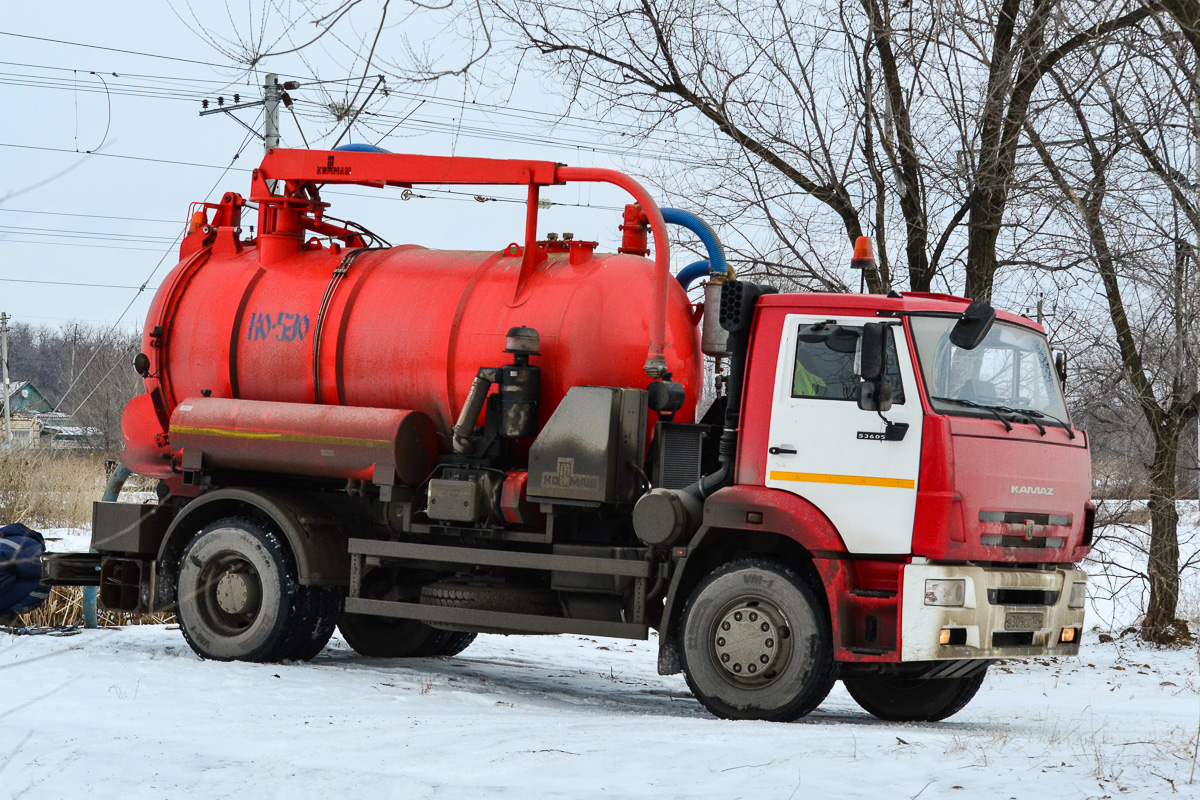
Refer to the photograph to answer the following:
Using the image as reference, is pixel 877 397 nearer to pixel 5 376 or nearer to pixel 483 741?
pixel 483 741

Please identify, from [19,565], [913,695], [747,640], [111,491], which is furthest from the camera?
[111,491]

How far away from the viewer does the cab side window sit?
25.2 feet

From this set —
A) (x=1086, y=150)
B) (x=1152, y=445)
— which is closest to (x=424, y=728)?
(x=1086, y=150)

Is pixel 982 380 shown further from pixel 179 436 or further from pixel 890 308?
pixel 179 436

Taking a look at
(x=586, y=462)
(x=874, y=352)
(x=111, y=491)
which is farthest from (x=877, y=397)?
(x=111, y=491)

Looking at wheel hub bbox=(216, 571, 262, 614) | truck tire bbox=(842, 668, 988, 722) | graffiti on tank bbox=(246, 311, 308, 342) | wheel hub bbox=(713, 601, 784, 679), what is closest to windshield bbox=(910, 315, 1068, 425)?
wheel hub bbox=(713, 601, 784, 679)

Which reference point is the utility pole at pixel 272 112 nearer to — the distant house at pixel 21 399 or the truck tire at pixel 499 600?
the truck tire at pixel 499 600

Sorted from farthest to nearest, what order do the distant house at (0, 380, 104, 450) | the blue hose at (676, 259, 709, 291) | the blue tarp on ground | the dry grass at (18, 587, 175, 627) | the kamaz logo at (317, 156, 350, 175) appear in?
the distant house at (0, 380, 104, 450)
the dry grass at (18, 587, 175, 627)
the blue tarp on ground
the kamaz logo at (317, 156, 350, 175)
the blue hose at (676, 259, 709, 291)

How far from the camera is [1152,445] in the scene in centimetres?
1454

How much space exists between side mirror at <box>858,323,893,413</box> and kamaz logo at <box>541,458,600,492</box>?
5.94 feet

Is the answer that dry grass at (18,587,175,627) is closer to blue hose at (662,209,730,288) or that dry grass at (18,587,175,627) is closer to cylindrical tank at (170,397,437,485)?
cylindrical tank at (170,397,437,485)

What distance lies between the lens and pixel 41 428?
71.2ft

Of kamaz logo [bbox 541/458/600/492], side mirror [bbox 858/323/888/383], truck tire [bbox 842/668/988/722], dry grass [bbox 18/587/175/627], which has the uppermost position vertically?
side mirror [bbox 858/323/888/383]

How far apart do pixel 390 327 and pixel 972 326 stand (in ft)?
13.6
